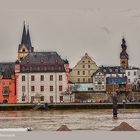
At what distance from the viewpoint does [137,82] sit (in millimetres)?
40719

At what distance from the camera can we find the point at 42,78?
125 feet

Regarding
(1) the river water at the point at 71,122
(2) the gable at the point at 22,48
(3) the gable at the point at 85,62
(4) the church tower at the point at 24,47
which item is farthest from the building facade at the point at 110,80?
(1) the river water at the point at 71,122

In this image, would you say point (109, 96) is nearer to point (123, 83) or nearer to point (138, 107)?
point (123, 83)

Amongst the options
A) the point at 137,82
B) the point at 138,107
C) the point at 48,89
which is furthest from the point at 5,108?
the point at 137,82

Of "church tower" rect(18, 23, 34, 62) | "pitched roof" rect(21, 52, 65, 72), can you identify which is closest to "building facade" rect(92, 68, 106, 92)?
"pitched roof" rect(21, 52, 65, 72)

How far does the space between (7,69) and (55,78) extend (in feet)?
11.7

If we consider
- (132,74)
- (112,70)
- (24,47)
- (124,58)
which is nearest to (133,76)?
(132,74)

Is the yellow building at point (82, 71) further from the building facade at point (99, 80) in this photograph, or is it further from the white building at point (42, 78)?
the white building at point (42, 78)

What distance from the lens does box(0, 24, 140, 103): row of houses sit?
Result: 37125 millimetres

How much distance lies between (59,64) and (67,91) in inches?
75.4

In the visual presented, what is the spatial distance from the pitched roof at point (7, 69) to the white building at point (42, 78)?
2.61 ft

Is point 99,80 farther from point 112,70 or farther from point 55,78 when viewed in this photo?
point 55,78

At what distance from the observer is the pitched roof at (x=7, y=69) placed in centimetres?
3844
